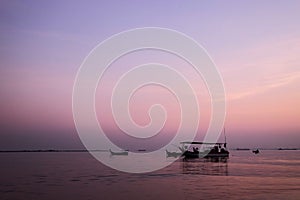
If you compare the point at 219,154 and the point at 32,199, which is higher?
the point at 219,154

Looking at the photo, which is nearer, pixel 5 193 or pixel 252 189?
pixel 5 193

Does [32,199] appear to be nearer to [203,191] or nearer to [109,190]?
[109,190]

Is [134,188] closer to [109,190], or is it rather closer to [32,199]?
[109,190]

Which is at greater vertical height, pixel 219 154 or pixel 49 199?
pixel 219 154

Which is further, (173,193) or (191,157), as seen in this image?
(191,157)

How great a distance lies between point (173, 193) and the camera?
128 ft

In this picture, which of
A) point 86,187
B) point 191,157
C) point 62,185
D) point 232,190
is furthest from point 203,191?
point 191,157

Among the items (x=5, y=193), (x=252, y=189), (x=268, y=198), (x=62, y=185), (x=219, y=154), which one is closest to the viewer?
(x=268, y=198)

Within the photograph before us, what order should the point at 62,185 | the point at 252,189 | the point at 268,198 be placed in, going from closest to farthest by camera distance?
the point at 268,198 → the point at 252,189 → the point at 62,185

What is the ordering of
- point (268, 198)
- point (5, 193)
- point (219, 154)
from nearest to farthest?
1. point (268, 198)
2. point (5, 193)
3. point (219, 154)

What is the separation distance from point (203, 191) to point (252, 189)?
581 centimetres

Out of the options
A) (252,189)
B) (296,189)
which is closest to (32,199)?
(252,189)

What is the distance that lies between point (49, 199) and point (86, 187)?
876 cm

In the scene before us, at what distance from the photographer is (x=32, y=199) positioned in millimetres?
34938
